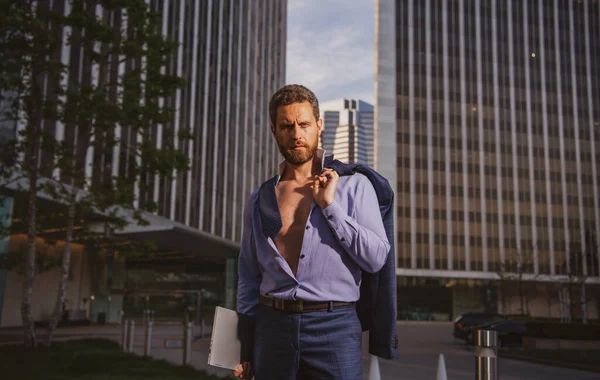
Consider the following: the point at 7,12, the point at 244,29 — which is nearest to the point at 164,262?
the point at 244,29

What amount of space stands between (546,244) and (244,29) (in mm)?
44305

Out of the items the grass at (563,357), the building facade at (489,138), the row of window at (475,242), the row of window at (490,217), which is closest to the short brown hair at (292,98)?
the grass at (563,357)

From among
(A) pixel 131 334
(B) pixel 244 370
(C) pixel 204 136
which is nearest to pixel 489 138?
(C) pixel 204 136

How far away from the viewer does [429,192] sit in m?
73.2

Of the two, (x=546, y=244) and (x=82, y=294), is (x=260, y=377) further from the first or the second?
(x=546, y=244)

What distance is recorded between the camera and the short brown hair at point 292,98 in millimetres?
2850

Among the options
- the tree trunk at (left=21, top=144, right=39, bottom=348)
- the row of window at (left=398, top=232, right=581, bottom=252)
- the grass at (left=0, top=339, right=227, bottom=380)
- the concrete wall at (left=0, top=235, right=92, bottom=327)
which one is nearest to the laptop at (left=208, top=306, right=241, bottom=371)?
the grass at (left=0, top=339, right=227, bottom=380)

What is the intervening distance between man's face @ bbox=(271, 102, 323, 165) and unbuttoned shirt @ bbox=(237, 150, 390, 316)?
0.22 m

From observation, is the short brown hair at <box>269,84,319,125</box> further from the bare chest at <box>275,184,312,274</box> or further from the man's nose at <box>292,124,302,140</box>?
the bare chest at <box>275,184,312,274</box>

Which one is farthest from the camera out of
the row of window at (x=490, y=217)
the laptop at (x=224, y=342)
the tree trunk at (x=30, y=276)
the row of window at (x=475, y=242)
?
the row of window at (x=490, y=217)

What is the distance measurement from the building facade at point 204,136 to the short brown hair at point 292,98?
19618mm

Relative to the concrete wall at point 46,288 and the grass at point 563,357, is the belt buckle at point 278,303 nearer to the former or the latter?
the grass at point 563,357

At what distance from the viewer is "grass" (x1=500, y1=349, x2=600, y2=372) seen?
657 inches

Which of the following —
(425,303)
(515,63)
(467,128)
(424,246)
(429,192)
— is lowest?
(425,303)
